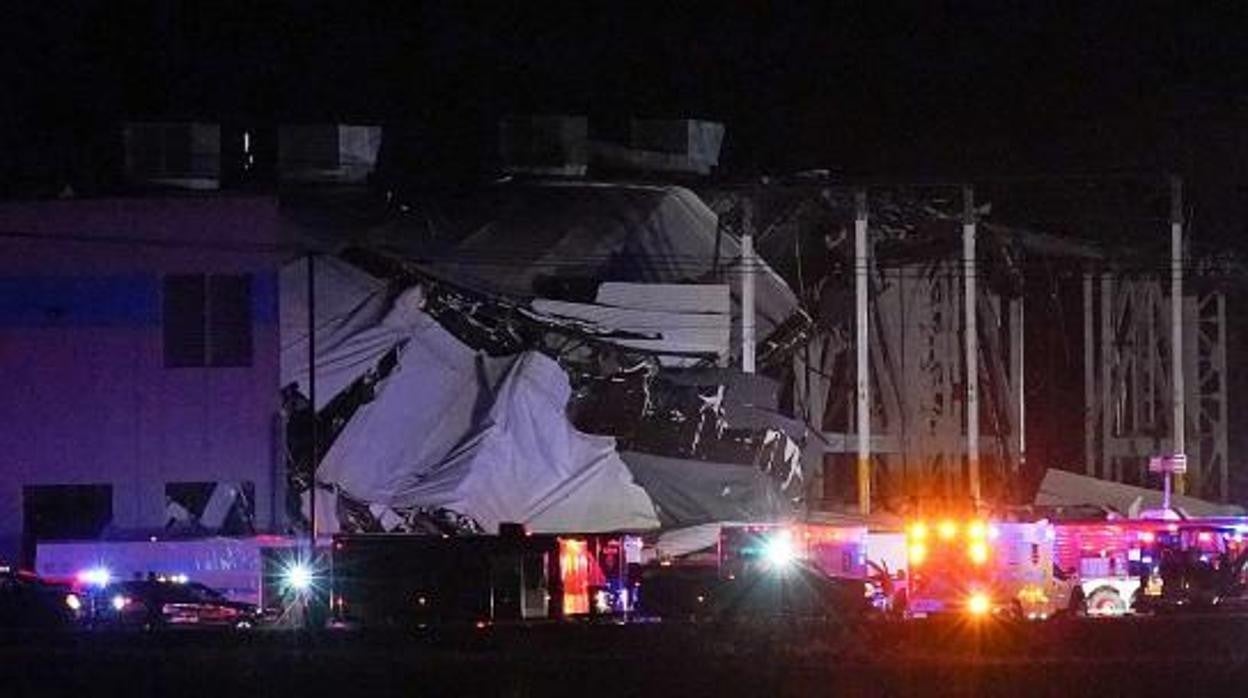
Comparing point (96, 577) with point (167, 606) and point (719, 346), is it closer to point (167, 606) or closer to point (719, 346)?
point (167, 606)

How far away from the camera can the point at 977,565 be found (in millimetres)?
40219

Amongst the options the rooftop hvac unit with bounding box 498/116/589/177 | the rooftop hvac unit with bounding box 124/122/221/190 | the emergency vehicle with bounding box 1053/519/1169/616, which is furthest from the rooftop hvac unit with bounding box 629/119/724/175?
the emergency vehicle with bounding box 1053/519/1169/616

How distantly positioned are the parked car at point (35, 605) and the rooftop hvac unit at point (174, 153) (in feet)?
64.9

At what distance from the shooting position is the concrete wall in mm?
52406

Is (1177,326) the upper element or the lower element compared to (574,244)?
lower

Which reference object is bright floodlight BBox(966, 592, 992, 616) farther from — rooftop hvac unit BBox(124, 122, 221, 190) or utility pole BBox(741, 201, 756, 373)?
rooftop hvac unit BBox(124, 122, 221, 190)

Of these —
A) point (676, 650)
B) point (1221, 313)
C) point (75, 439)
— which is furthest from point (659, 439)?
point (676, 650)

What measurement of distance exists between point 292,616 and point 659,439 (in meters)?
14.2

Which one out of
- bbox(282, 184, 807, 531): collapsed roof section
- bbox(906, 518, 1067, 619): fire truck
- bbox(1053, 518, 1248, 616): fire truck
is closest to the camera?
bbox(906, 518, 1067, 619): fire truck

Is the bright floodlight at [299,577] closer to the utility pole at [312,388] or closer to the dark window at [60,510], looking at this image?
the utility pole at [312,388]

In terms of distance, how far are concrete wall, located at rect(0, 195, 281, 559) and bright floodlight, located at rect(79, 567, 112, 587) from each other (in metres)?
5.88

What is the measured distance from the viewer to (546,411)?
5041cm

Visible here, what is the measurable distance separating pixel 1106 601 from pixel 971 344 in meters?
14.8

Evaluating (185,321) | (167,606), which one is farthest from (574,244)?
(167,606)
